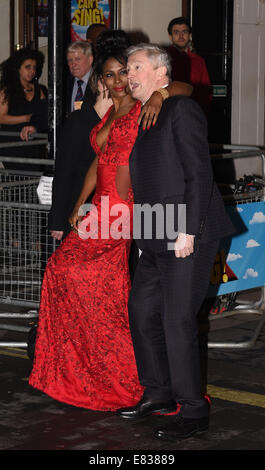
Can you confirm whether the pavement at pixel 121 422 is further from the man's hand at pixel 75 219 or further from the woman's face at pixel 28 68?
the woman's face at pixel 28 68

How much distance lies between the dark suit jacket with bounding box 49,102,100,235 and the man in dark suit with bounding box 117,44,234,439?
110 cm

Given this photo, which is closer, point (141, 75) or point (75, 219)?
point (141, 75)

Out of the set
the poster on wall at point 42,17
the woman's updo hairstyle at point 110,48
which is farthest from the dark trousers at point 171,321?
the poster on wall at point 42,17

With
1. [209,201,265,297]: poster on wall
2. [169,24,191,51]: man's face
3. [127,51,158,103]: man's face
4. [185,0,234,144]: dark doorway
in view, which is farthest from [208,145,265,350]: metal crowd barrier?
[185,0,234,144]: dark doorway

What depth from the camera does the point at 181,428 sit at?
16.3ft

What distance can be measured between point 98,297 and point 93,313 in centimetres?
10

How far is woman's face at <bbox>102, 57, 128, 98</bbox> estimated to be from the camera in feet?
18.4

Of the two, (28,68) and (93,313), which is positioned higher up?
(28,68)

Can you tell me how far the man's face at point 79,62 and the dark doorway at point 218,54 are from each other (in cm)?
463

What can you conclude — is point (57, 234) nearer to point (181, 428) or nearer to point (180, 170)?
point (180, 170)

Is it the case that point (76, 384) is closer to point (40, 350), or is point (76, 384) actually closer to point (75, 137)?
point (40, 350)

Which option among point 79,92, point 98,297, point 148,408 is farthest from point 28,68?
point 148,408

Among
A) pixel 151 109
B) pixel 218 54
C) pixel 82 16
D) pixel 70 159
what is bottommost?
pixel 70 159

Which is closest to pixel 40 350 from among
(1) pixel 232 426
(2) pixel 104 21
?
(1) pixel 232 426
